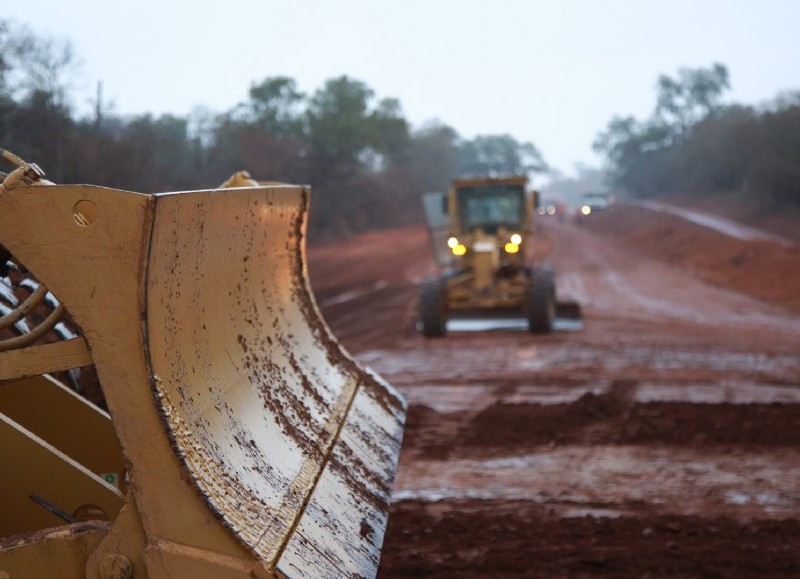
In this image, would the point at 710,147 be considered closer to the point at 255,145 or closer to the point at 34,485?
the point at 255,145

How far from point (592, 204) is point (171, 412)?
64808 millimetres

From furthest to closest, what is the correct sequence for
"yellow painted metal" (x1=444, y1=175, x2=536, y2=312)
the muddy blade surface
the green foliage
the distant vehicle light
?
1. the green foliage
2. the distant vehicle light
3. "yellow painted metal" (x1=444, y1=175, x2=536, y2=312)
4. the muddy blade surface

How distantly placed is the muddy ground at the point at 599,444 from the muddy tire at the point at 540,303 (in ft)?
1.08

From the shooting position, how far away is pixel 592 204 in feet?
217

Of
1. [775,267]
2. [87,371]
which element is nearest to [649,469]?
[87,371]

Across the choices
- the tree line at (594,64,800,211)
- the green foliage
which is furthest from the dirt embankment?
the green foliage

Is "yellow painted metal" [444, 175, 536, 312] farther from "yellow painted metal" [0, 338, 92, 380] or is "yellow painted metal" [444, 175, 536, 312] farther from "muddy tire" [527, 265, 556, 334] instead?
"yellow painted metal" [0, 338, 92, 380]

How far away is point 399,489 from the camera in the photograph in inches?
273

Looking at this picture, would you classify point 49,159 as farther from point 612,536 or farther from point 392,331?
point 612,536

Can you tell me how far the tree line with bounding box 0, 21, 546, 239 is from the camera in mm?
21531

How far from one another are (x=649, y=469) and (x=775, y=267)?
71.6 feet

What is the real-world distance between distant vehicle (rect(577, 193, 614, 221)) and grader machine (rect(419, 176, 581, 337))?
1895 inches

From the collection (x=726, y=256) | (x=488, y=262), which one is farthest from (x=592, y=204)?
(x=488, y=262)

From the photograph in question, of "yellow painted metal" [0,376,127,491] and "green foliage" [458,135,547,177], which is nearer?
"yellow painted metal" [0,376,127,491]
